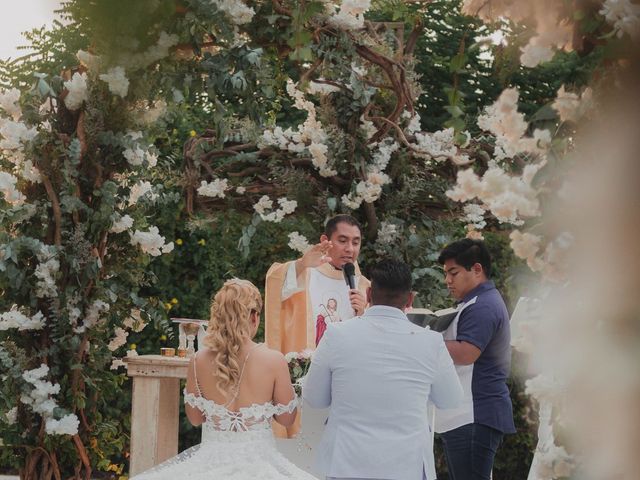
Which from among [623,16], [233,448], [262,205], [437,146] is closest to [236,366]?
[233,448]

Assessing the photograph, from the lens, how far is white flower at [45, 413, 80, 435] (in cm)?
486

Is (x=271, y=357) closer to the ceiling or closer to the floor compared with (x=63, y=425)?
closer to the ceiling

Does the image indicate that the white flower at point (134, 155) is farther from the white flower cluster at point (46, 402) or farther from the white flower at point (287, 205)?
the white flower at point (287, 205)

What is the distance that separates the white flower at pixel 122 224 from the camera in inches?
201

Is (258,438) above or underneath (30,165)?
Result: underneath

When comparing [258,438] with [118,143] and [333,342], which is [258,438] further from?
[118,143]

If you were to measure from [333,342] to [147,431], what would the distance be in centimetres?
266

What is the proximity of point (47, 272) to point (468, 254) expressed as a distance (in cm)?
216

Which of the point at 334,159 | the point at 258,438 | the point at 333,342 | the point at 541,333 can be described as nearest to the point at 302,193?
the point at 334,159

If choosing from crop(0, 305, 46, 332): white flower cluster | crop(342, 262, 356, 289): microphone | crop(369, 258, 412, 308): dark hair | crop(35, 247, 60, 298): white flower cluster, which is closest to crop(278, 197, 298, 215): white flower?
crop(342, 262, 356, 289): microphone

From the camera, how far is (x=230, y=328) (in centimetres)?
394

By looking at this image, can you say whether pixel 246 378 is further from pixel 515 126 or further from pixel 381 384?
pixel 515 126

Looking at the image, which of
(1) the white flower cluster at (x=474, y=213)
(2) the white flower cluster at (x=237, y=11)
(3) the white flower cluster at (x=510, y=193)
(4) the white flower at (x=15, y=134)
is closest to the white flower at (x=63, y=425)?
(4) the white flower at (x=15, y=134)

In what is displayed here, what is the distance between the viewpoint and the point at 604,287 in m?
0.61
